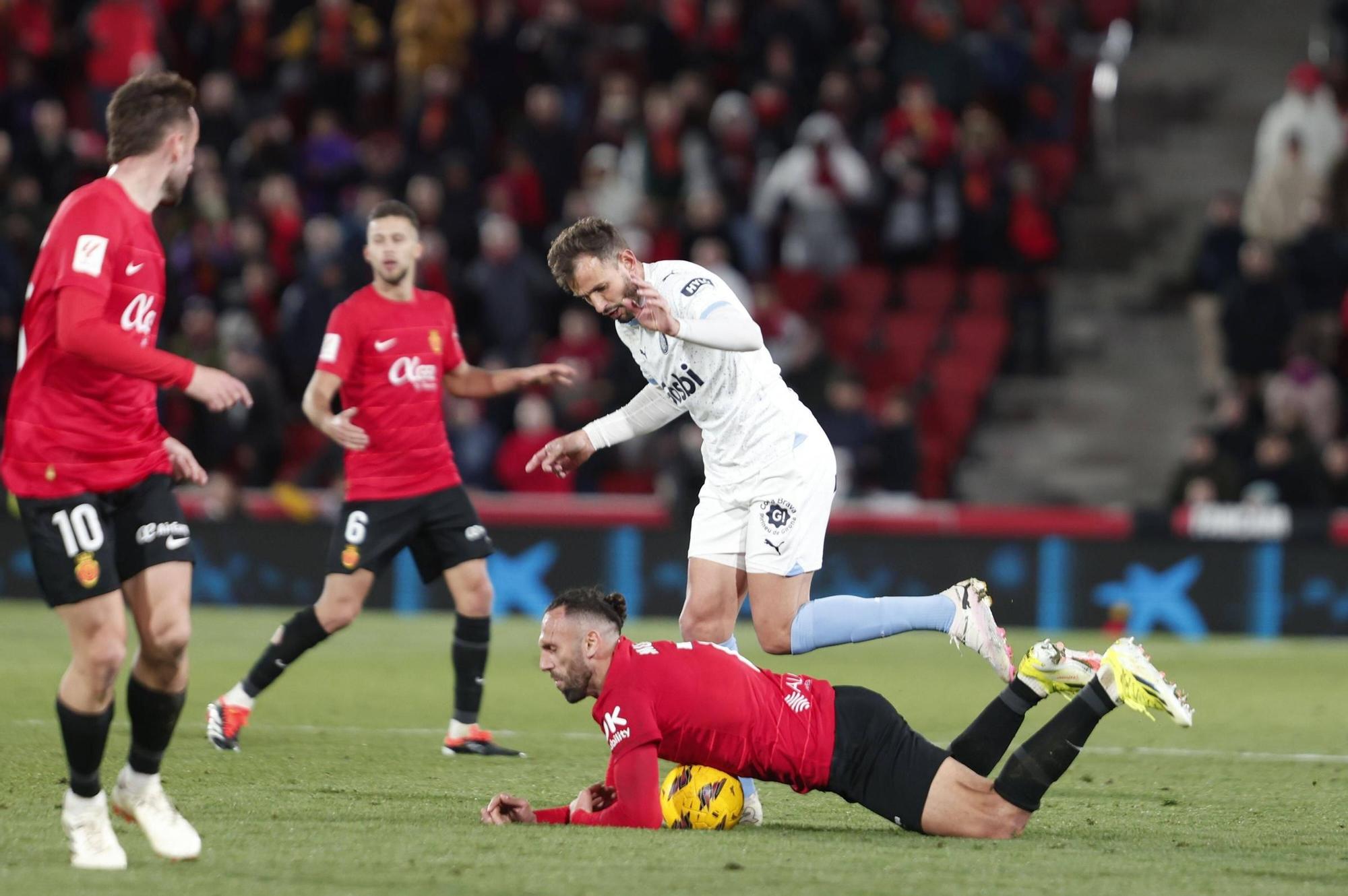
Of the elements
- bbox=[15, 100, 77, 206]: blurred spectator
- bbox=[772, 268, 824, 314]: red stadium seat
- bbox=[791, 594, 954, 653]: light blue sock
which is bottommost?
bbox=[791, 594, 954, 653]: light blue sock

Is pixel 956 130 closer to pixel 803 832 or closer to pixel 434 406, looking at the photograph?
pixel 434 406

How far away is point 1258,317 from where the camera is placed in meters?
17.0

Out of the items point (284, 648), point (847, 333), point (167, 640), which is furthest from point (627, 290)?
point (847, 333)

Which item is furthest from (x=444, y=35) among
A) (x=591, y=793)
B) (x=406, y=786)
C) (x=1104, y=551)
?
(x=591, y=793)

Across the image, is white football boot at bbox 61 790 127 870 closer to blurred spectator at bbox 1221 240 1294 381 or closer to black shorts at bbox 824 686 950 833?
black shorts at bbox 824 686 950 833

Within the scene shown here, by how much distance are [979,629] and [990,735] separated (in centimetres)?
79

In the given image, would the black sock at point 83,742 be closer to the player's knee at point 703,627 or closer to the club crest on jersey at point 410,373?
the player's knee at point 703,627

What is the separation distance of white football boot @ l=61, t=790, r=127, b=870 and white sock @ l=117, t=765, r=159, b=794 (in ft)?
0.79

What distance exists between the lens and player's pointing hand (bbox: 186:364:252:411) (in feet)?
18.7

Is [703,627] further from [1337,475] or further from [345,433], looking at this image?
[1337,475]

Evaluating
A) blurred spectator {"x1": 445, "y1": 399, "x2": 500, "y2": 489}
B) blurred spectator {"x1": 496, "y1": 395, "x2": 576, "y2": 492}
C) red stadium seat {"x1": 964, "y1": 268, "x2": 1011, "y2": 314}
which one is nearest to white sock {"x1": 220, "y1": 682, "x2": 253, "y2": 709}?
blurred spectator {"x1": 496, "y1": 395, "x2": 576, "y2": 492}

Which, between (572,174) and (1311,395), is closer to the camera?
(1311,395)

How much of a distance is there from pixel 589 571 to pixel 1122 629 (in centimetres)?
428

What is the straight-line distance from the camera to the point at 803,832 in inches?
271
